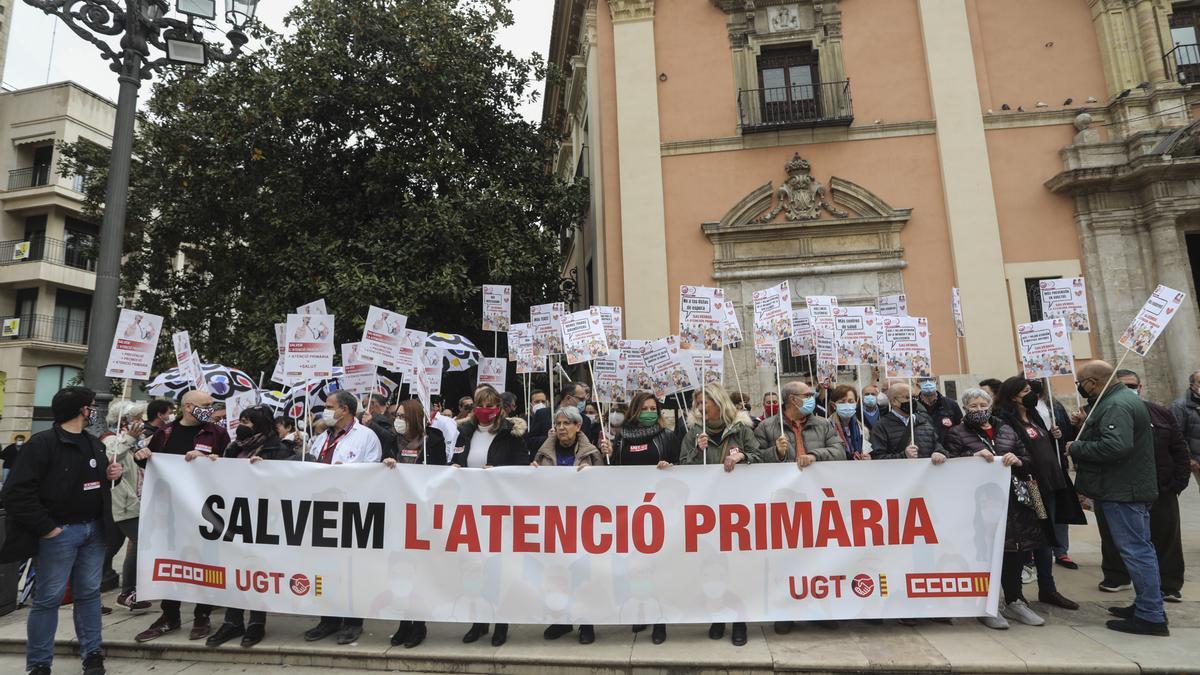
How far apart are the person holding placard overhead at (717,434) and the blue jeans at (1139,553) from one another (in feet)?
8.44

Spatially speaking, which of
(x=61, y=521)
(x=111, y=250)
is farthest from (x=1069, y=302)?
(x=111, y=250)

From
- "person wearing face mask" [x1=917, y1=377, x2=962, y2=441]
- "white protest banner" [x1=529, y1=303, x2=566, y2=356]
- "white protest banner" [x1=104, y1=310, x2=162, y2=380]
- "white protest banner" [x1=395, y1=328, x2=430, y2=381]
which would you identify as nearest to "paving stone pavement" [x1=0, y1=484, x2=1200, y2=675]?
"person wearing face mask" [x1=917, y1=377, x2=962, y2=441]

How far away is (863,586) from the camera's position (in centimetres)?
479

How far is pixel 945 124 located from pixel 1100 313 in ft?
16.2

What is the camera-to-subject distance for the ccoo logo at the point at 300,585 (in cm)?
496

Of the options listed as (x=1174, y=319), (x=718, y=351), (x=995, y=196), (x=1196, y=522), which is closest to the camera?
(x=718, y=351)

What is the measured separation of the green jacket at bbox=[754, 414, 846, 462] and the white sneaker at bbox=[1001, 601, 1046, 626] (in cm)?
165

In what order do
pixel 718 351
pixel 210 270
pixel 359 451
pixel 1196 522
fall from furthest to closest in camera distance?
1. pixel 210 270
2. pixel 1196 522
3. pixel 718 351
4. pixel 359 451

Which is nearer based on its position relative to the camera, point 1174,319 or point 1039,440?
point 1039,440

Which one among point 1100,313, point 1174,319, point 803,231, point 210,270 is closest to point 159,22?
point 210,270

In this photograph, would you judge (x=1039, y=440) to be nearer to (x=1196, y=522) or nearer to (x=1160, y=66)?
(x=1196, y=522)

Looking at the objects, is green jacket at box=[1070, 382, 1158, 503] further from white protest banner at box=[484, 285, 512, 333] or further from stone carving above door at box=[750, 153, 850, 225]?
stone carving above door at box=[750, 153, 850, 225]

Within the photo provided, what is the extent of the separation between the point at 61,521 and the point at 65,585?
16.8 inches

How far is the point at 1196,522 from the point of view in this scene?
8.24 metres
